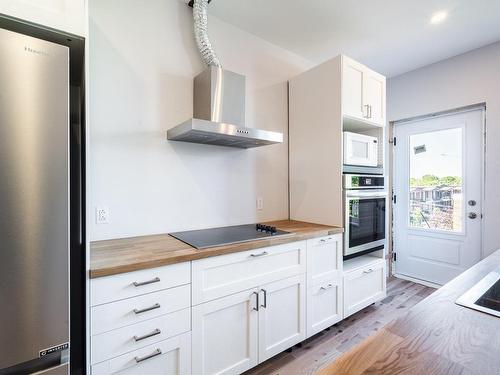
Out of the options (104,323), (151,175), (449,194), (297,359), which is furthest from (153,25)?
(449,194)

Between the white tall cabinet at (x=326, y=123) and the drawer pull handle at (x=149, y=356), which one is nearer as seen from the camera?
the drawer pull handle at (x=149, y=356)

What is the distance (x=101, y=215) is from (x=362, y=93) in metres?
2.37

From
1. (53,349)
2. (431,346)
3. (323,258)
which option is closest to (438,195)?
(323,258)

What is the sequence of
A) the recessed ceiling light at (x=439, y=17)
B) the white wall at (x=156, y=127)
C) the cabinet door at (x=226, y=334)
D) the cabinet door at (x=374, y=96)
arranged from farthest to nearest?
the cabinet door at (x=374, y=96), the recessed ceiling light at (x=439, y=17), the white wall at (x=156, y=127), the cabinet door at (x=226, y=334)

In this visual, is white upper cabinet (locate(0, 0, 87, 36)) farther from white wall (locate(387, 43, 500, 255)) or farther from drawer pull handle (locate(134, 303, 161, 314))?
white wall (locate(387, 43, 500, 255))

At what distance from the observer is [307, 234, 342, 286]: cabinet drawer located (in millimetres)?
1933

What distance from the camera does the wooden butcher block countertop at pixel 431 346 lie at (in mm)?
562

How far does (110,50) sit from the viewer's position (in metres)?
1.69

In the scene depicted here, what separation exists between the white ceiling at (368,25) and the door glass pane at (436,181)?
3.10 feet

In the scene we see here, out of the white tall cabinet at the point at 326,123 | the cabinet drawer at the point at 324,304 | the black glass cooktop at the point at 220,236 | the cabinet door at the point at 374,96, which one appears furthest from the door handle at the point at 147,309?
the cabinet door at the point at 374,96

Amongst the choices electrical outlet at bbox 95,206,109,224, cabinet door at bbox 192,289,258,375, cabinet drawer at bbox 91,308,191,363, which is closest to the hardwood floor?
cabinet door at bbox 192,289,258,375

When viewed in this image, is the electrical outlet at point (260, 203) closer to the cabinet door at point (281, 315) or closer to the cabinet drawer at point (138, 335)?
the cabinet door at point (281, 315)

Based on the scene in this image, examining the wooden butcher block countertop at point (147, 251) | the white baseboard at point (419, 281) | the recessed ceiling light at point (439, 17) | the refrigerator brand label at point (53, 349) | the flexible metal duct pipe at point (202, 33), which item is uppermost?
the recessed ceiling light at point (439, 17)

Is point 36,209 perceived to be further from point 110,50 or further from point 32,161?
point 110,50
